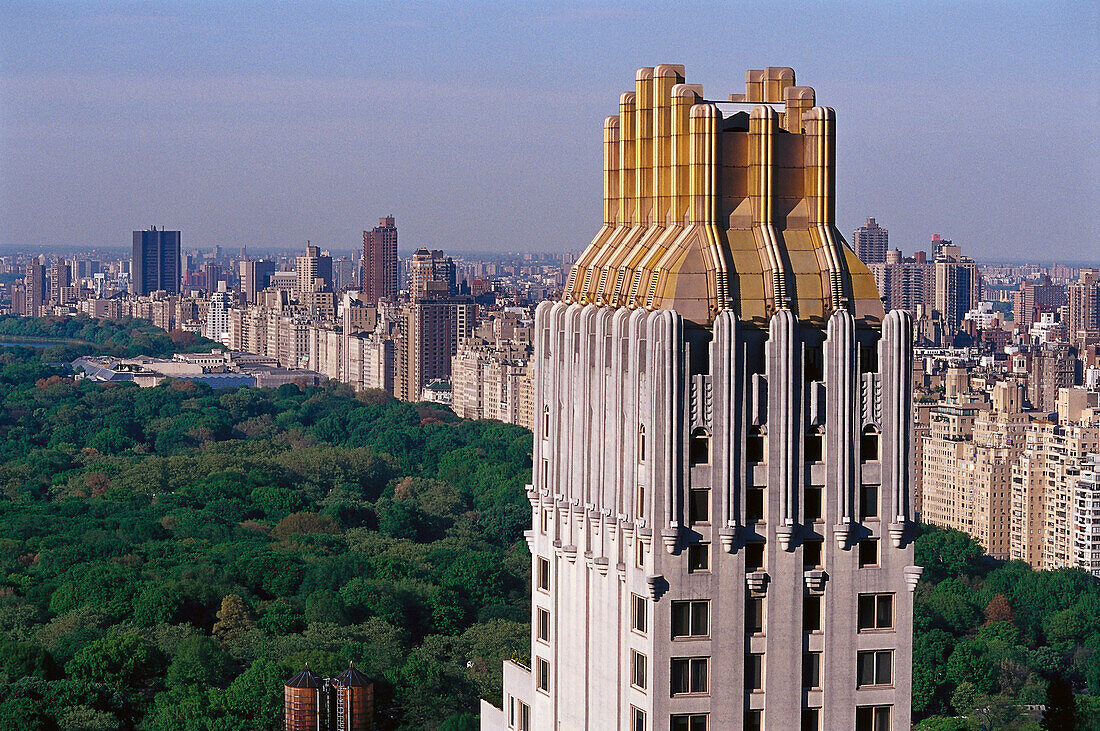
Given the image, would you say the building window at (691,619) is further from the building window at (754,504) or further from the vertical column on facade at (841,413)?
the vertical column on facade at (841,413)

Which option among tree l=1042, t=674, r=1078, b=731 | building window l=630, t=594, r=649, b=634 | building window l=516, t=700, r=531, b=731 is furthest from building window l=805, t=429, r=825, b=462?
tree l=1042, t=674, r=1078, b=731

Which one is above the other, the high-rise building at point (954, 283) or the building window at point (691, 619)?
the high-rise building at point (954, 283)

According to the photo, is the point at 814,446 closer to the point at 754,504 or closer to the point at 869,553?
the point at 754,504

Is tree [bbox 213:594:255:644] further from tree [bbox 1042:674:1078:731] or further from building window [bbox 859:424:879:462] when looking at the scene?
building window [bbox 859:424:879:462]

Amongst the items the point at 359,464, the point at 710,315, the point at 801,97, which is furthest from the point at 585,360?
the point at 359,464

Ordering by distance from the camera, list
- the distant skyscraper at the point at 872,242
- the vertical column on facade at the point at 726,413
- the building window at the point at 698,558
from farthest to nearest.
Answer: the distant skyscraper at the point at 872,242, the building window at the point at 698,558, the vertical column on facade at the point at 726,413

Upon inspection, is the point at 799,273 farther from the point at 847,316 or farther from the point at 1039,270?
the point at 1039,270

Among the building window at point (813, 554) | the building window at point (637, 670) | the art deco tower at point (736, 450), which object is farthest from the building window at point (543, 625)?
the building window at point (813, 554)
